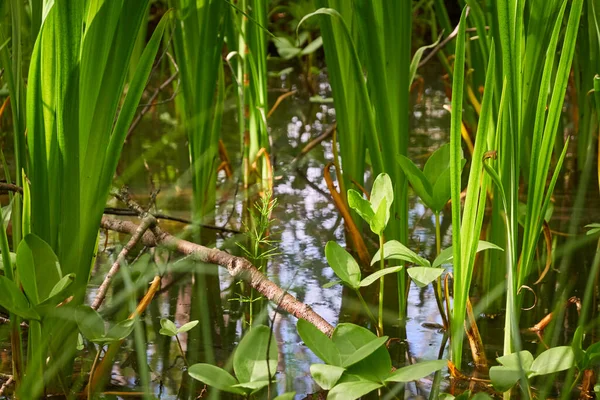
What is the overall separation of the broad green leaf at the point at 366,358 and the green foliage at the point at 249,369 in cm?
7

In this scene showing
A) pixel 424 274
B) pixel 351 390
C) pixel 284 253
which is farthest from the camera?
pixel 284 253

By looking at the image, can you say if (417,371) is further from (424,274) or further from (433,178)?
(433,178)

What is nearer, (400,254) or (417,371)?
(417,371)

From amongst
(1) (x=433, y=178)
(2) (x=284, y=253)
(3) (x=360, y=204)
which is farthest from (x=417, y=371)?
(2) (x=284, y=253)

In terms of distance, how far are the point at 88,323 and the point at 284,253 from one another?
0.59 meters

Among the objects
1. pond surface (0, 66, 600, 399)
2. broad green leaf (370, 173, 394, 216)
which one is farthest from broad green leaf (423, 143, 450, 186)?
pond surface (0, 66, 600, 399)

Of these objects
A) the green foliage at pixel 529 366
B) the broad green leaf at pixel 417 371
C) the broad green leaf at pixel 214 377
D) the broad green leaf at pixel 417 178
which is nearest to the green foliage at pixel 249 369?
the broad green leaf at pixel 214 377

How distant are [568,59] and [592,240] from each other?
0.61m

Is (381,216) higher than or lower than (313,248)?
higher

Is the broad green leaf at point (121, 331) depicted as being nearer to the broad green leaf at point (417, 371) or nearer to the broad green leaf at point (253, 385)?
the broad green leaf at point (253, 385)

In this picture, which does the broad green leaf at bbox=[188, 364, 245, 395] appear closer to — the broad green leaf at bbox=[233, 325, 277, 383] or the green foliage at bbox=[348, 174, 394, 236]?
the broad green leaf at bbox=[233, 325, 277, 383]

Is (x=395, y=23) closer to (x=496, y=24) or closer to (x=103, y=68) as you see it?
(x=496, y=24)

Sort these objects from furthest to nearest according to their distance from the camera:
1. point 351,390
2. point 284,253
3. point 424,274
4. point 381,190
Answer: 1. point 284,253
2. point 381,190
3. point 424,274
4. point 351,390

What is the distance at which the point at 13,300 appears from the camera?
772mm
